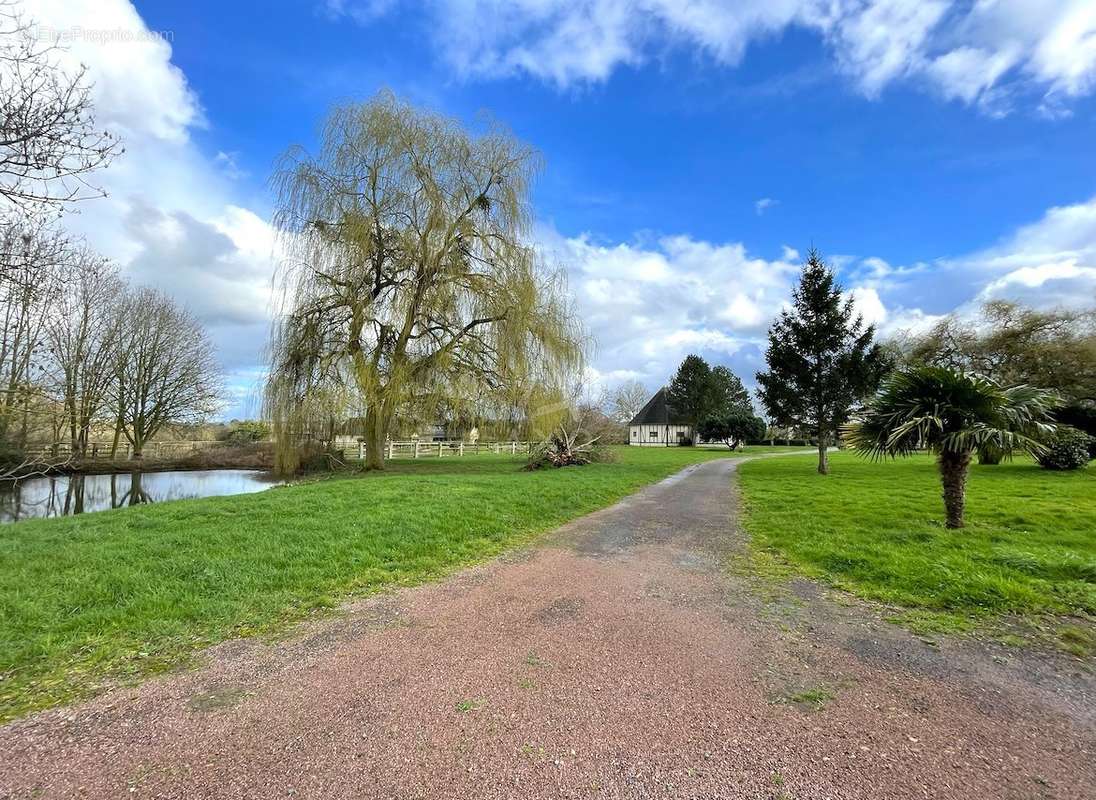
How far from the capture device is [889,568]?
16.9 feet

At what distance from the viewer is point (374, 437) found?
17703 mm

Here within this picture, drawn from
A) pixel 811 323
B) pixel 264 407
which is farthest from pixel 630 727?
pixel 811 323

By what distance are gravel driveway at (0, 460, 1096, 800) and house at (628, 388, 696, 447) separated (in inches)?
2225

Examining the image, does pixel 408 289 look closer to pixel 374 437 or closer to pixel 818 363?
pixel 374 437

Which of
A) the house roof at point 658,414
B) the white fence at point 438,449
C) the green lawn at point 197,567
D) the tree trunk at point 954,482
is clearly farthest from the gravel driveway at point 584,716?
the house roof at point 658,414

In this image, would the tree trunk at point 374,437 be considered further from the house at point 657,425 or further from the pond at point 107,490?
the house at point 657,425

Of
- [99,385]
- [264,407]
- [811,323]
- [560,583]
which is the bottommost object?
[560,583]

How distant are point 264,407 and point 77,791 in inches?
610

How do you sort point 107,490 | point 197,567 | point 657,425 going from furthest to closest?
point 657,425 → point 107,490 → point 197,567

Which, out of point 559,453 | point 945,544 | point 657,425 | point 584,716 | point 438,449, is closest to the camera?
point 584,716

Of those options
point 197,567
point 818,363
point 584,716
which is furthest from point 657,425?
point 584,716

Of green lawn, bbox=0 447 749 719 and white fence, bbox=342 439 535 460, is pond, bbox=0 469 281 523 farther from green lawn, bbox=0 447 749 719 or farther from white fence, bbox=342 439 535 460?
green lawn, bbox=0 447 749 719

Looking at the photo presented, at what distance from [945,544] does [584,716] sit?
19.5ft

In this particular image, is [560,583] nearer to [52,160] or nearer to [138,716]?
[138,716]
